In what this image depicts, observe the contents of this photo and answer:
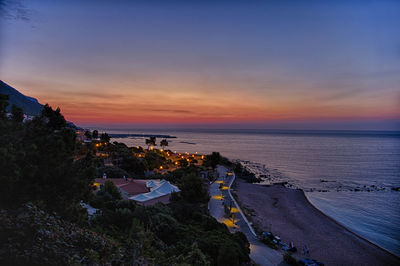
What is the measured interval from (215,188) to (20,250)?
2292 cm

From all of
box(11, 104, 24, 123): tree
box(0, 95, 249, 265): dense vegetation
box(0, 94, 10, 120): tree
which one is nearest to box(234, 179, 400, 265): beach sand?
box(0, 95, 249, 265): dense vegetation

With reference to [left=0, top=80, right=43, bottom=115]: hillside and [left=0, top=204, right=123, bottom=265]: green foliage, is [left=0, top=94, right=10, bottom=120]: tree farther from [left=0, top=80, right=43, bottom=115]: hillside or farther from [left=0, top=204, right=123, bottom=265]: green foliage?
[left=0, top=204, right=123, bottom=265]: green foliage

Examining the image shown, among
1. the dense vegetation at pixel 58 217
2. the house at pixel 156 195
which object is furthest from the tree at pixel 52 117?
the house at pixel 156 195

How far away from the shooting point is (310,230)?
18.4 metres

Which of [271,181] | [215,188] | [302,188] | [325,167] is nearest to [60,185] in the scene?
[215,188]

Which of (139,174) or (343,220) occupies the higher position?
(139,174)

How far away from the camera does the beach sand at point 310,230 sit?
14258 mm

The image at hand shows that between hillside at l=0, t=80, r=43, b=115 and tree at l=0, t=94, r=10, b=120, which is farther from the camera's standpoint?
hillside at l=0, t=80, r=43, b=115

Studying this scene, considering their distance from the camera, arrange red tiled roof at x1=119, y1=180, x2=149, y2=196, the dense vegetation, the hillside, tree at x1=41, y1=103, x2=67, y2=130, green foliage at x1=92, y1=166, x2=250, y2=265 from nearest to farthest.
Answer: the dense vegetation → tree at x1=41, y1=103, x2=67, y2=130 → green foliage at x1=92, y1=166, x2=250, y2=265 → the hillside → red tiled roof at x1=119, y1=180, x2=149, y2=196

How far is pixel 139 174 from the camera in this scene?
2877 centimetres

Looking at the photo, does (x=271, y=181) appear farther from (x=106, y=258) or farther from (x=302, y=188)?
(x=106, y=258)

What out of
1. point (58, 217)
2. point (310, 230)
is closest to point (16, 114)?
point (58, 217)

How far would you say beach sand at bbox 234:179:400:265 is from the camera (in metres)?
14.3

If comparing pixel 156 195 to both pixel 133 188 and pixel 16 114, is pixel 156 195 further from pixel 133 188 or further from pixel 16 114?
pixel 16 114
